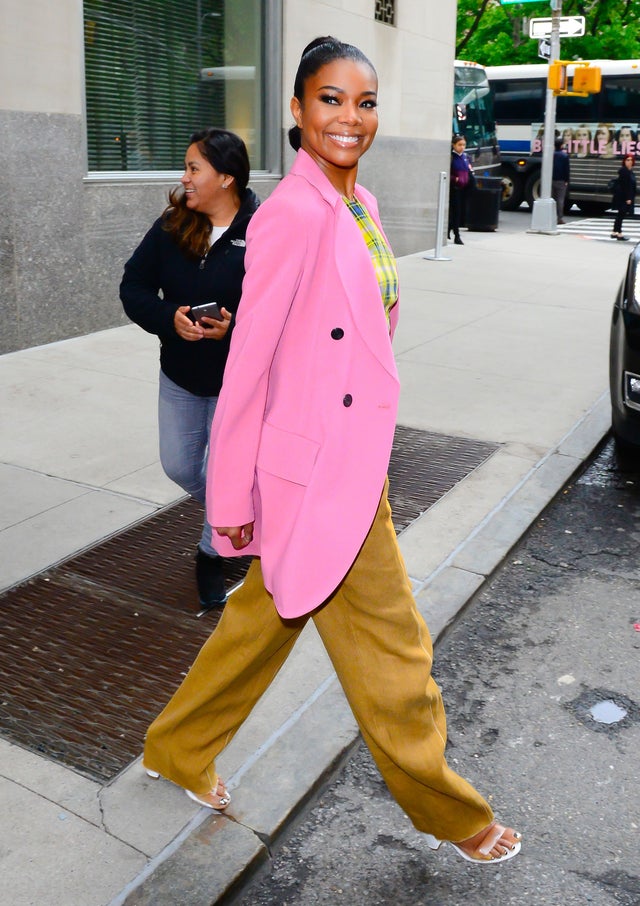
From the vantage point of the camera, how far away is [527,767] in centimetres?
335

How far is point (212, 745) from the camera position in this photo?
2846 millimetres

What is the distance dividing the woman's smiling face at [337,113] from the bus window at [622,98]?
2461 centimetres

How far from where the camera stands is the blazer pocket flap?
236 centimetres

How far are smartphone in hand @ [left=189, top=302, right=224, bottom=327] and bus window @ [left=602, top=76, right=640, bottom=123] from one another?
23.8 metres

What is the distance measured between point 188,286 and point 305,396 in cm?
148

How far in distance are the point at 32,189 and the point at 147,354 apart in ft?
5.15

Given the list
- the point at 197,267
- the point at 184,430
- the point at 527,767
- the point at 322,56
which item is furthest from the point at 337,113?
the point at 527,767

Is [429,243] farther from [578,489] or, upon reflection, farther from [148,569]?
[148,569]

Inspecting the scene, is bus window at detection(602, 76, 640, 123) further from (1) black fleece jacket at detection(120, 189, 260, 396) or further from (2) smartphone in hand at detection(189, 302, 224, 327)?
(2) smartphone in hand at detection(189, 302, 224, 327)

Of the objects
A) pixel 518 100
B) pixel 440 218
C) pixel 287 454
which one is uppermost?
pixel 518 100

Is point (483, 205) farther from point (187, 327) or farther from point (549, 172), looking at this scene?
point (187, 327)

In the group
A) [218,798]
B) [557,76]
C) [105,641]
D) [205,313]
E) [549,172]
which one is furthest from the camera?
[549,172]

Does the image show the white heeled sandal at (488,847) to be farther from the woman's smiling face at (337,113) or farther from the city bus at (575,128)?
the city bus at (575,128)

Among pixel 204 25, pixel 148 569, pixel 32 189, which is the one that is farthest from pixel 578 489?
pixel 204 25
